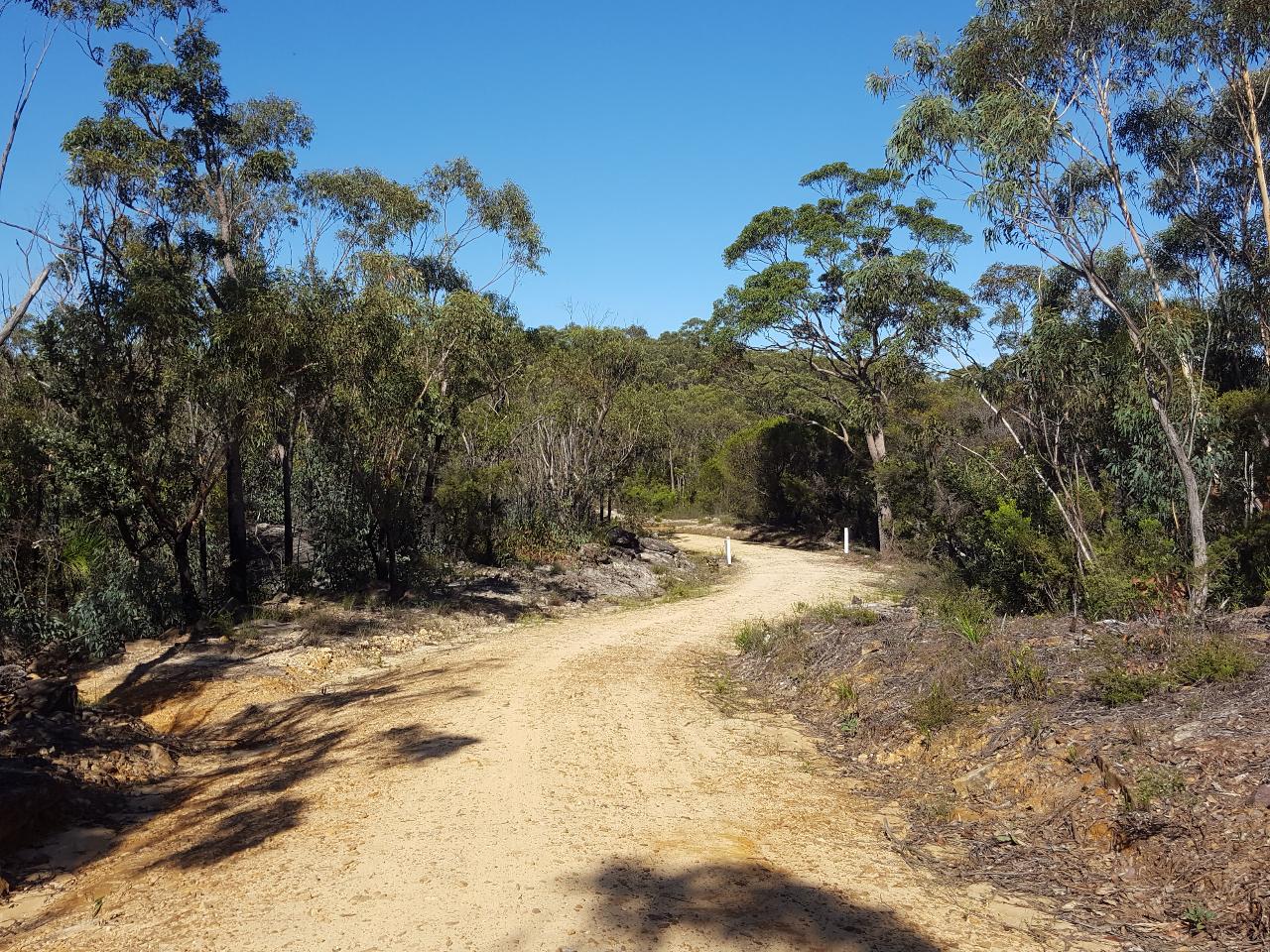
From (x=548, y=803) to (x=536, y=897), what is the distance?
1.52 metres

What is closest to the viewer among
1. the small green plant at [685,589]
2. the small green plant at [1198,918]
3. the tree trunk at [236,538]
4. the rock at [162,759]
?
the small green plant at [1198,918]

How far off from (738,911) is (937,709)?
320 centimetres

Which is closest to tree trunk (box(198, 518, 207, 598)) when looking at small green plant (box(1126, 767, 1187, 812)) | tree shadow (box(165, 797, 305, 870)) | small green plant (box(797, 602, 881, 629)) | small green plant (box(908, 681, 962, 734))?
tree shadow (box(165, 797, 305, 870))

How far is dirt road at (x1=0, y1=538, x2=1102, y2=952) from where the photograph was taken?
4094 mm

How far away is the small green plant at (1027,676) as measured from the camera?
6.50m

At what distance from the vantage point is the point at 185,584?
39.6 feet

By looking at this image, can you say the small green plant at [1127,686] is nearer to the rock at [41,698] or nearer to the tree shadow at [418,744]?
the tree shadow at [418,744]

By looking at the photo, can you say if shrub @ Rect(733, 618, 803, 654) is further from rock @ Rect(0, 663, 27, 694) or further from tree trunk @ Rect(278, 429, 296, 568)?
rock @ Rect(0, 663, 27, 694)

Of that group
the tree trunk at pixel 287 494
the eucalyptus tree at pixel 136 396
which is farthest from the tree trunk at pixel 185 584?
the tree trunk at pixel 287 494

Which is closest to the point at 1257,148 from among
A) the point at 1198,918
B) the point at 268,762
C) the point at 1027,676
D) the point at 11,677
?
the point at 1027,676

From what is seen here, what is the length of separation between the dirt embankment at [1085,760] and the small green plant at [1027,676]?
13 millimetres

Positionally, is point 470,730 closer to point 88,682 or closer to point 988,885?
point 988,885

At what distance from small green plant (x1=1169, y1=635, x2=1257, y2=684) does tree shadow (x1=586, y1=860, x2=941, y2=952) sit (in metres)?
3.24

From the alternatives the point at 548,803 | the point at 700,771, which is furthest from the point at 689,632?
the point at 548,803
